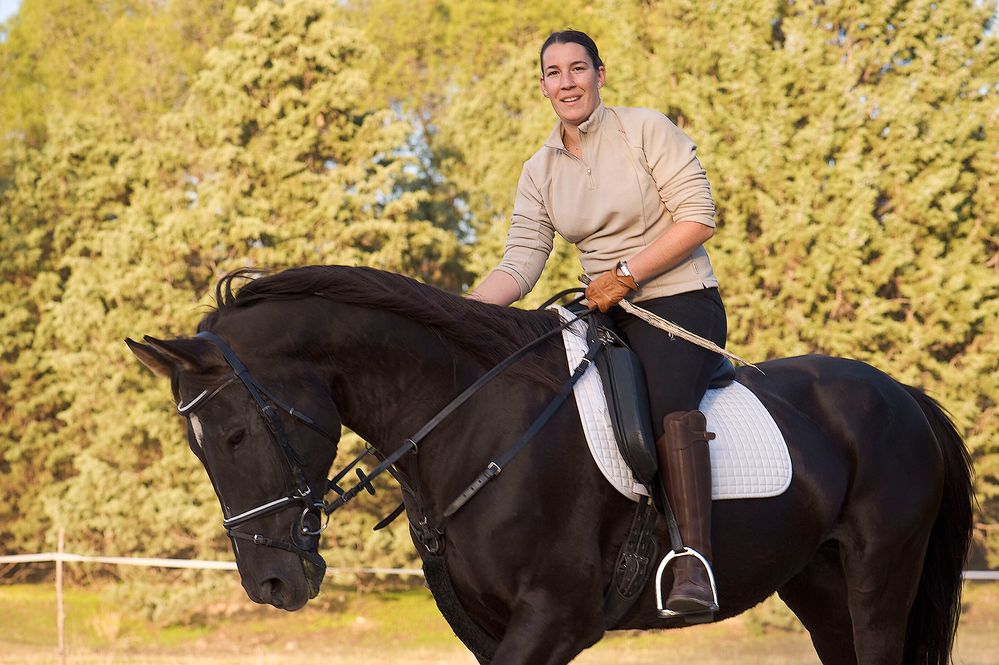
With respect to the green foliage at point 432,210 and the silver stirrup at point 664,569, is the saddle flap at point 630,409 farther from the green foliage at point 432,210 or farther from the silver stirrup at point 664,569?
the green foliage at point 432,210

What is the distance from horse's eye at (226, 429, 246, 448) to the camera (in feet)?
10.9

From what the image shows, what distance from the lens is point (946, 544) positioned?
5.07 metres

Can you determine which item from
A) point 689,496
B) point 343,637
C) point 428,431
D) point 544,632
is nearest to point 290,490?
point 428,431

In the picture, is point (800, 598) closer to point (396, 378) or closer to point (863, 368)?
point (863, 368)

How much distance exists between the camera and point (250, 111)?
16031mm

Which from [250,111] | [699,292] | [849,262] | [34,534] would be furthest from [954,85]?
[34,534]

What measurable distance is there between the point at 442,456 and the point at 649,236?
1.19m

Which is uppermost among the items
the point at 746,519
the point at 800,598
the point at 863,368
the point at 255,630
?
the point at 863,368

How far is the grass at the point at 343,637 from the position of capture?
13367mm

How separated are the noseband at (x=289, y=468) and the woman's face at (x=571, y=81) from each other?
155cm

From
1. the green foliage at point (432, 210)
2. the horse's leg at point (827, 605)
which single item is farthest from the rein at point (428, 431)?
the green foliage at point (432, 210)

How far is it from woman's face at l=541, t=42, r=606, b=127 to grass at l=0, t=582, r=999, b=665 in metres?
9.52

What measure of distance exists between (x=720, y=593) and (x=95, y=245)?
608 inches

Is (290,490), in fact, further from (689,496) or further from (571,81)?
(571,81)
